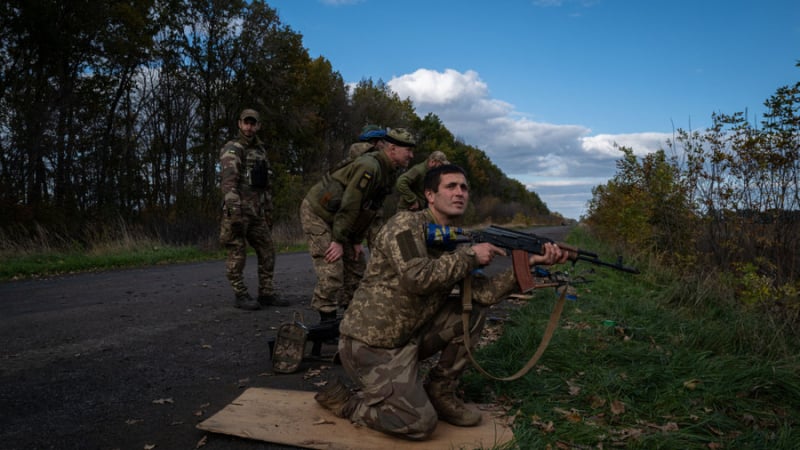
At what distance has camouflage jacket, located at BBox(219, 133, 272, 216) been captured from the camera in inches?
255

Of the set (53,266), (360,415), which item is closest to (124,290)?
(53,266)

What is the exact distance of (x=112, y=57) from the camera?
18938 mm

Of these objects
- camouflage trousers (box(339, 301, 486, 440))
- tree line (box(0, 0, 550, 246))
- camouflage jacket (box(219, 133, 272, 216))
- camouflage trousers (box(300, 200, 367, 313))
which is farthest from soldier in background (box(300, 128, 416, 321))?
tree line (box(0, 0, 550, 246))

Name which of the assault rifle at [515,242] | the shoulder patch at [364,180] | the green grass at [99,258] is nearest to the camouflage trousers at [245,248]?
the shoulder patch at [364,180]

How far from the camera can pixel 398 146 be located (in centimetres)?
503

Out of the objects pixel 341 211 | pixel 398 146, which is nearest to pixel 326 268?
pixel 341 211

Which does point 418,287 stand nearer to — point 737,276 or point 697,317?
point 697,317

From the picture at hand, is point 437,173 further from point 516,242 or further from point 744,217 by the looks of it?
point 744,217

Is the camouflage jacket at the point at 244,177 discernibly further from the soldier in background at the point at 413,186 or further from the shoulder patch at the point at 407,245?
the shoulder patch at the point at 407,245

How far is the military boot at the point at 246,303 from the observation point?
6.76 meters

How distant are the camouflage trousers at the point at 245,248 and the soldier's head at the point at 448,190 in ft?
12.8

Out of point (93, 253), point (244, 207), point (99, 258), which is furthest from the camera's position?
point (93, 253)

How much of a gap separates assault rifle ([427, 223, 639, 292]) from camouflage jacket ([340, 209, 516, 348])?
0.08 metres

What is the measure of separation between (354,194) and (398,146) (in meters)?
0.64
